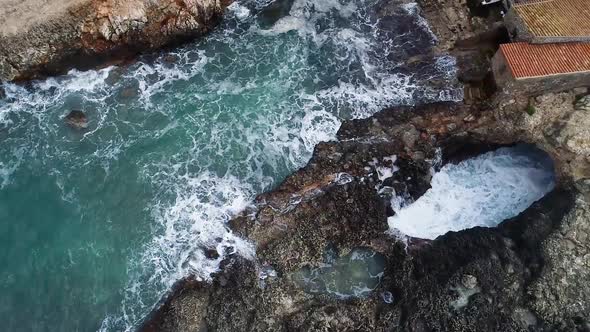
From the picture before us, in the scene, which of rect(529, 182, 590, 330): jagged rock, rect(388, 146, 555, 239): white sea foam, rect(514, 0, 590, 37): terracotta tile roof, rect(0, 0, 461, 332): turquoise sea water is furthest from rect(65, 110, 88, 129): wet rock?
rect(514, 0, 590, 37): terracotta tile roof

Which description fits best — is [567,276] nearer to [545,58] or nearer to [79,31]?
[545,58]

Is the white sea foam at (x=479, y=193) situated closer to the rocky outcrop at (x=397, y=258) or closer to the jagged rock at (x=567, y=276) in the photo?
the rocky outcrop at (x=397, y=258)

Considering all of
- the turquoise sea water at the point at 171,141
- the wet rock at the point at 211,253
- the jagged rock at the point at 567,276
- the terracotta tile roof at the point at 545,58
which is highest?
the terracotta tile roof at the point at 545,58

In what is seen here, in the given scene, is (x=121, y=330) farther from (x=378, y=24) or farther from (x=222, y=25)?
(x=378, y=24)

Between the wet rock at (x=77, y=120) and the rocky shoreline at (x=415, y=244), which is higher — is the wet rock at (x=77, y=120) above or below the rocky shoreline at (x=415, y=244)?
above

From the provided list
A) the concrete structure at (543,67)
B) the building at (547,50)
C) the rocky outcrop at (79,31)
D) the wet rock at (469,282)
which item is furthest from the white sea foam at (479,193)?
the rocky outcrop at (79,31)

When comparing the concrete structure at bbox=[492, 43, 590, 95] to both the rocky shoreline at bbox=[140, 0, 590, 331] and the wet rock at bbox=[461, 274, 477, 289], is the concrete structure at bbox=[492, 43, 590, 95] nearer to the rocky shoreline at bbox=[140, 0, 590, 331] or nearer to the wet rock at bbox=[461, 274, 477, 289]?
the rocky shoreline at bbox=[140, 0, 590, 331]
